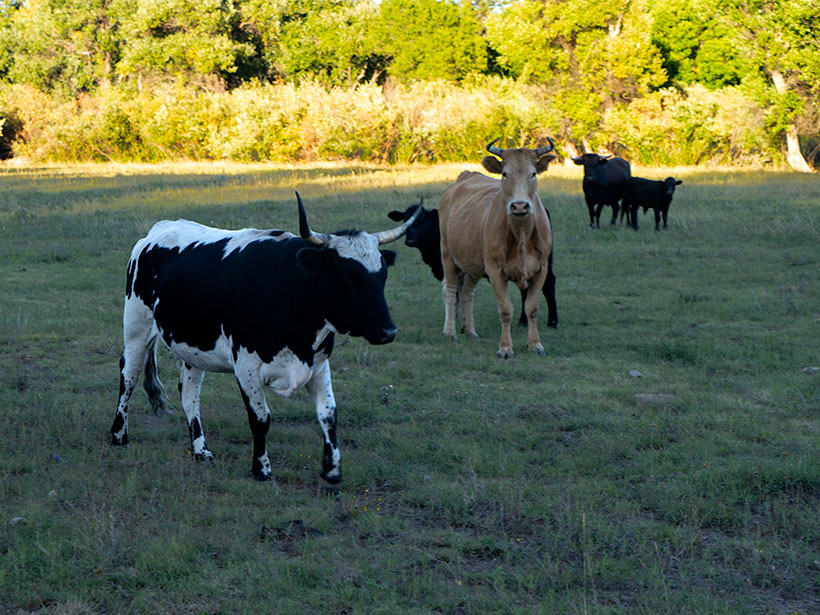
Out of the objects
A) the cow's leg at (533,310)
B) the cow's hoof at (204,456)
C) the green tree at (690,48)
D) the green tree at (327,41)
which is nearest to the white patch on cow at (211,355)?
the cow's hoof at (204,456)

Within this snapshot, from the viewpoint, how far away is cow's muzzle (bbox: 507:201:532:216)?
8594mm

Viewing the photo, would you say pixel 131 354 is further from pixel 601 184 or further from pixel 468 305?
pixel 601 184

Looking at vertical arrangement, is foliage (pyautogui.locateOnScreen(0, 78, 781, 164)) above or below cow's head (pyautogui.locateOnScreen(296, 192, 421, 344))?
above

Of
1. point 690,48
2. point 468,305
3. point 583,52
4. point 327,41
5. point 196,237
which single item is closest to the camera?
point 196,237

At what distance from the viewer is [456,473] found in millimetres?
5648

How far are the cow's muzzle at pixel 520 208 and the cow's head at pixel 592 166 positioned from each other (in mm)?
8616

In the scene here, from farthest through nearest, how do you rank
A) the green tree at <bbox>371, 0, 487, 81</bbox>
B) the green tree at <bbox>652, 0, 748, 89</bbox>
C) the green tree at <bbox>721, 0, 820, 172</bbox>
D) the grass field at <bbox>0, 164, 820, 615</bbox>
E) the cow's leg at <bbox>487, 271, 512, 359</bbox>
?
the green tree at <bbox>371, 0, 487, 81</bbox> < the green tree at <bbox>652, 0, 748, 89</bbox> < the green tree at <bbox>721, 0, 820, 172</bbox> < the cow's leg at <bbox>487, 271, 512, 359</bbox> < the grass field at <bbox>0, 164, 820, 615</bbox>

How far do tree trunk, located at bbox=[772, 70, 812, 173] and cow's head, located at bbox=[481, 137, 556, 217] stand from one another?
2588cm

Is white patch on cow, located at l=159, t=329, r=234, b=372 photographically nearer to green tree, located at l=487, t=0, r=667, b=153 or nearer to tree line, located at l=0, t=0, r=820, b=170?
tree line, located at l=0, t=0, r=820, b=170

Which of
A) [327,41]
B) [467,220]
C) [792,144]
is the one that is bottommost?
[467,220]

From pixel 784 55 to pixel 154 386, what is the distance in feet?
96.4

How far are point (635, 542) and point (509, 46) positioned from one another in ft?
132

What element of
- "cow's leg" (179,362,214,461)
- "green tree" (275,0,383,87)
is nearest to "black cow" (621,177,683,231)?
"cow's leg" (179,362,214,461)

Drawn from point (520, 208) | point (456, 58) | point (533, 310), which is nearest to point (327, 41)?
point (456, 58)
